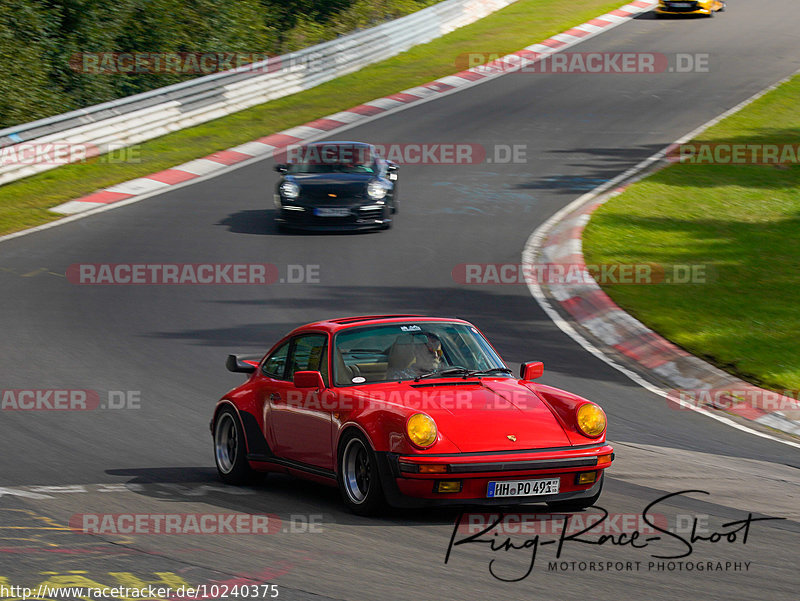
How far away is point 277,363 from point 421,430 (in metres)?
1.93

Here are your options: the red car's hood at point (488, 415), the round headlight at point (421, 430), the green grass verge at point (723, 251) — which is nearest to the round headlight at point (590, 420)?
the red car's hood at point (488, 415)

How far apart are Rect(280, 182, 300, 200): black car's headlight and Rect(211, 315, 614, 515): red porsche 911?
423 inches

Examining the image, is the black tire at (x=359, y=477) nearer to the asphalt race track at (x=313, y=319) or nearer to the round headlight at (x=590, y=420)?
the asphalt race track at (x=313, y=319)

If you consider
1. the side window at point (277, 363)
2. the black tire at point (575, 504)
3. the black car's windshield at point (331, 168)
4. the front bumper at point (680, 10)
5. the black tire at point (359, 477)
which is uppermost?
the front bumper at point (680, 10)

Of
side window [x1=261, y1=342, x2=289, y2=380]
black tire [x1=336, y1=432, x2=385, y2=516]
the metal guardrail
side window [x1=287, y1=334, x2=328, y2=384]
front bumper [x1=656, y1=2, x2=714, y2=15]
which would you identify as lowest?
black tire [x1=336, y1=432, x2=385, y2=516]

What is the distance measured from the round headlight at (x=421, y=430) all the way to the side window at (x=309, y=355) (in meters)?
1.09

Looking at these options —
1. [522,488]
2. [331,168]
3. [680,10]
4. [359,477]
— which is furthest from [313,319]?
[680,10]

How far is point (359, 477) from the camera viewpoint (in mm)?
7227

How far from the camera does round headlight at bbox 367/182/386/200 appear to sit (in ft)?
63.3

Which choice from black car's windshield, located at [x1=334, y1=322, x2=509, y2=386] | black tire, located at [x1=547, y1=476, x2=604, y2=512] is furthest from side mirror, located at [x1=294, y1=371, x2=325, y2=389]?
black tire, located at [x1=547, y1=476, x2=604, y2=512]

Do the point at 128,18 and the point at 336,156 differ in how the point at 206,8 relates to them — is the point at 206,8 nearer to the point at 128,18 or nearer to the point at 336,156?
the point at 128,18

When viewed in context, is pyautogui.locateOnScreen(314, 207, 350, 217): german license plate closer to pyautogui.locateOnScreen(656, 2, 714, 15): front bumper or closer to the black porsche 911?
the black porsche 911

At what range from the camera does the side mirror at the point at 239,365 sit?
27.9 feet

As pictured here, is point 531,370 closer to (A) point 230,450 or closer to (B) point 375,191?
(A) point 230,450
